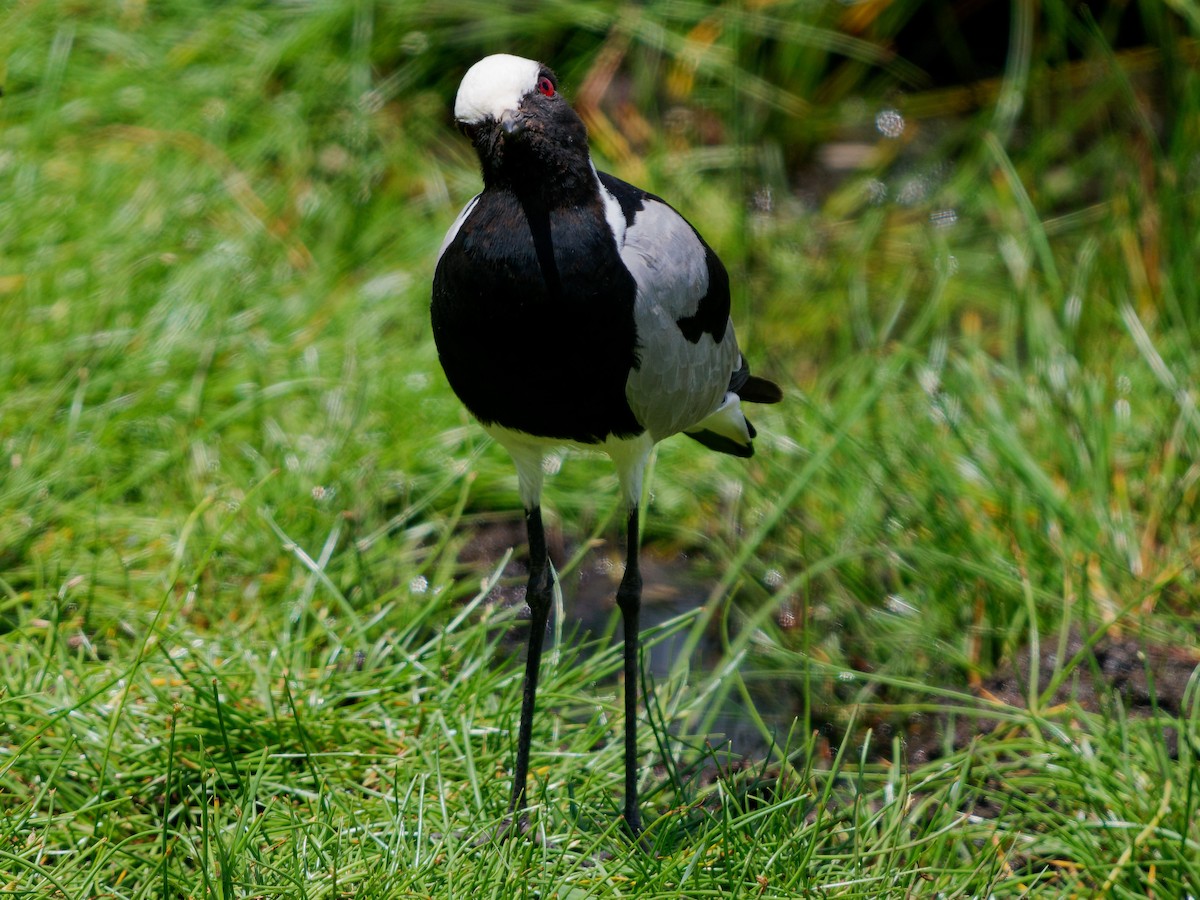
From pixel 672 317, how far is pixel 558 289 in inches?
12.5

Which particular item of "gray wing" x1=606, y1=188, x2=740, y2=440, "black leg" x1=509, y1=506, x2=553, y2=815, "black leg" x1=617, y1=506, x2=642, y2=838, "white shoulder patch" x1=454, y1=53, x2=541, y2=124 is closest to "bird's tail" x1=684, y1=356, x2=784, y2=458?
"gray wing" x1=606, y1=188, x2=740, y2=440

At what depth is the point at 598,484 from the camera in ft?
14.7

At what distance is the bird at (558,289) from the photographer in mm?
2473

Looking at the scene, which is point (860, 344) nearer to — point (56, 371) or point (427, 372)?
point (427, 372)

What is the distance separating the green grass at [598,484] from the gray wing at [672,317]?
709 millimetres

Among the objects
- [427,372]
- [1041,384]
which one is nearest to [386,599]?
[427,372]

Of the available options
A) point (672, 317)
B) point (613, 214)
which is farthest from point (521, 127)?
point (672, 317)

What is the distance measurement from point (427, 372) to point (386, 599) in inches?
49.9

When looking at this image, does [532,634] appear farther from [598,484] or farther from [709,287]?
[598,484]

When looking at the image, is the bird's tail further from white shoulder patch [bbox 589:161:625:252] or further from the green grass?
white shoulder patch [bbox 589:161:625:252]

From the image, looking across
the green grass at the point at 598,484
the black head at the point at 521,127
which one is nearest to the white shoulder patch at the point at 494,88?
the black head at the point at 521,127

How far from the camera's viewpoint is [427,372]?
466 cm

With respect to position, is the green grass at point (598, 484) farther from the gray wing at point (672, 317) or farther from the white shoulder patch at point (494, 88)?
the white shoulder patch at point (494, 88)

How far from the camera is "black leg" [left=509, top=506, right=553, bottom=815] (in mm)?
2939
